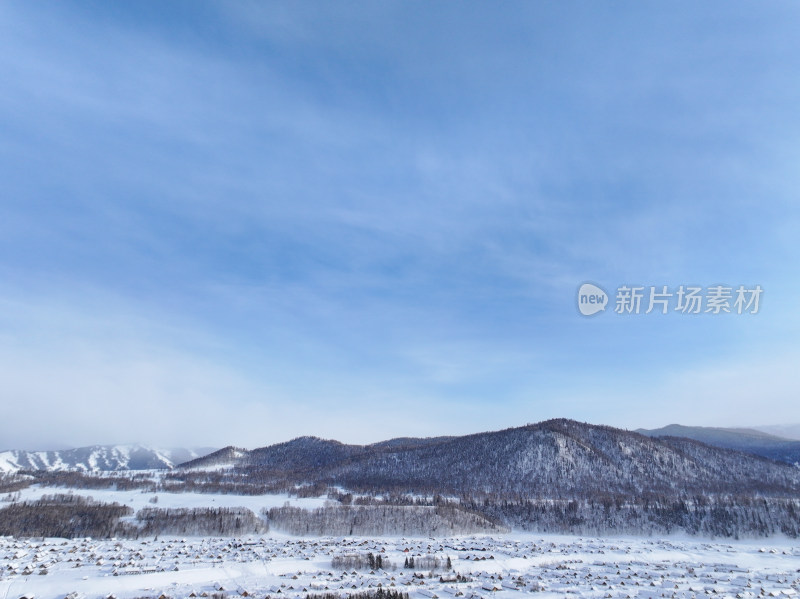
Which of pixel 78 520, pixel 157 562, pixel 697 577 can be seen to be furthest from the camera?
pixel 78 520

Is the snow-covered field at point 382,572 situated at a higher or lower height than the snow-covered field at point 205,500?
higher

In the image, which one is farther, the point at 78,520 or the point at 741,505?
the point at 741,505

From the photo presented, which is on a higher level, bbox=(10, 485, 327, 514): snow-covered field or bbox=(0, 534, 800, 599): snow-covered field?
bbox=(0, 534, 800, 599): snow-covered field

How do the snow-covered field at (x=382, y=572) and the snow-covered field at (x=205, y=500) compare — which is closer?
the snow-covered field at (x=382, y=572)

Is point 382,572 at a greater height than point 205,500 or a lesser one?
greater

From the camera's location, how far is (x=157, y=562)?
6475 centimetres

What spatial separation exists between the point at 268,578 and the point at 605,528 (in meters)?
120

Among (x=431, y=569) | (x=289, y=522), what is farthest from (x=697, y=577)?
(x=289, y=522)

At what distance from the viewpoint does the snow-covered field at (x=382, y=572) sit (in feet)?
154

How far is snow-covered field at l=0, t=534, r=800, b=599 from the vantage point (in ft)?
154

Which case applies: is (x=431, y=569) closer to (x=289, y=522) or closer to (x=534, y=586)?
(x=534, y=586)

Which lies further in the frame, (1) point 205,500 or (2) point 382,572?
(1) point 205,500

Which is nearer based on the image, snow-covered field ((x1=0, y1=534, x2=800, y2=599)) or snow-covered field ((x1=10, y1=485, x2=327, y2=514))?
snow-covered field ((x1=0, y1=534, x2=800, y2=599))

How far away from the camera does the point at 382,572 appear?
57.9 m
